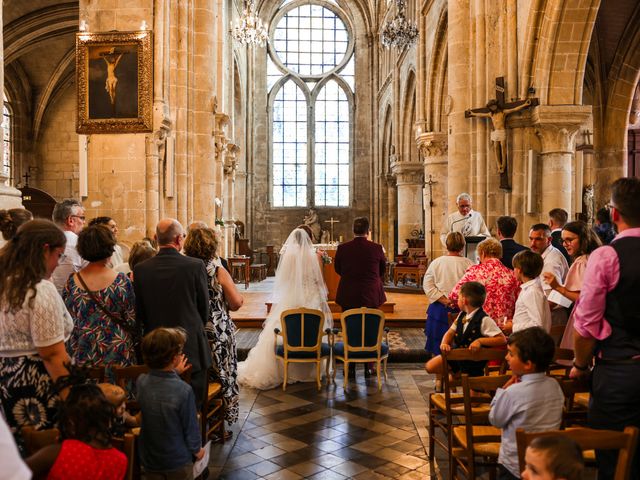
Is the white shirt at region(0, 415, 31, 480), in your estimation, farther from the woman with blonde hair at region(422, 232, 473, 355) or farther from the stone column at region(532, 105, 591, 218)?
the stone column at region(532, 105, 591, 218)

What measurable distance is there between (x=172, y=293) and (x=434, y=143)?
1358 centimetres

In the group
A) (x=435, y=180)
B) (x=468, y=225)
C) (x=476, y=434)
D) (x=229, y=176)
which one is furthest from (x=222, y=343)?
(x=229, y=176)

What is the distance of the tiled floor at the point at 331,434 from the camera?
451 cm

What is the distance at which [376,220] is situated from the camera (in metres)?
28.1

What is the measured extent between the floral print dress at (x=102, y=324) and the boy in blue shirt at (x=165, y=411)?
0.56 meters

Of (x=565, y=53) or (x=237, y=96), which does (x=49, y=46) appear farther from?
(x=565, y=53)

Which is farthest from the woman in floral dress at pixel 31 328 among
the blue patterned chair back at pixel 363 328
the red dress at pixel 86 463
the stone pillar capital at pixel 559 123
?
the stone pillar capital at pixel 559 123

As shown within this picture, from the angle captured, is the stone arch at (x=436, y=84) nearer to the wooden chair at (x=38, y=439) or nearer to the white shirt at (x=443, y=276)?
the white shirt at (x=443, y=276)

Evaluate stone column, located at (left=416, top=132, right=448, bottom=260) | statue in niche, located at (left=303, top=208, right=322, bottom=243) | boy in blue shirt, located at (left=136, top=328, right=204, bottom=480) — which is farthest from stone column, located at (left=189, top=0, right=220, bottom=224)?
statue in niche, located at (left=303, top=208, right=322, bottom=243)

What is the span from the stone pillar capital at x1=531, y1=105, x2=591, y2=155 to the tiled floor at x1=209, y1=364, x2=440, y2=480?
196 inches

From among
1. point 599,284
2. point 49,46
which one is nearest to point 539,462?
point 599,284

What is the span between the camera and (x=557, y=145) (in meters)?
10.1

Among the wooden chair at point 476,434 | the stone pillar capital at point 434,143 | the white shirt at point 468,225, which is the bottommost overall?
the wooden chair at point 476,434

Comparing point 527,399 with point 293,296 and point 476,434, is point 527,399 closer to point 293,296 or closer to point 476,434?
point 476,434
